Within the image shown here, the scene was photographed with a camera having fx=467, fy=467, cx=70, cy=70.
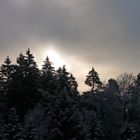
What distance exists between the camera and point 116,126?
88188 millimetres

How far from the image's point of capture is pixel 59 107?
185 ft

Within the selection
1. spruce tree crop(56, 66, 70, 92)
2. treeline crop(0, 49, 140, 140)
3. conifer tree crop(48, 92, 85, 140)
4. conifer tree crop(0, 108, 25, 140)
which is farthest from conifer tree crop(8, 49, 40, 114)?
conifer tree crop(48, 92, 85, 140)

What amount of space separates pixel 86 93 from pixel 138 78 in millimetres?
23045

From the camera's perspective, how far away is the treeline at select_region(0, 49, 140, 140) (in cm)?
5653

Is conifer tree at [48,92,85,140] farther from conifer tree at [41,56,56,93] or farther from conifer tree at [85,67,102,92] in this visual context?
conifer tree at [85,67,102,92]

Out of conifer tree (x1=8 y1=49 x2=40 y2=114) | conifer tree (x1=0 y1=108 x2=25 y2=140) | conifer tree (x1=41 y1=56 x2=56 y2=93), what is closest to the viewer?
conifer tree (x1=0 y1=108 x2=25 y2=140)

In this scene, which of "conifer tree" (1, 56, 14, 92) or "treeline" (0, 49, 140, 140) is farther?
"conifer tree" (1, 56, 14, 92)

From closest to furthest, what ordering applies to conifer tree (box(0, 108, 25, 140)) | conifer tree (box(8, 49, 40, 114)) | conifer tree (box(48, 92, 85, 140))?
1. conifer tree (box(48, 92, 85, 140))
2. conifer tree (box(0, 108, 25, 140))
3. conifer tree (box(8, 49, 40, 114))

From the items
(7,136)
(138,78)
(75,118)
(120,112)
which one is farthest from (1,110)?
(138,78)

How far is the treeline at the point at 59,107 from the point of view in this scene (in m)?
56.5

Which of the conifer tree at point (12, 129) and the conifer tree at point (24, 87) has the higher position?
the conifer tree at point (24, 87)

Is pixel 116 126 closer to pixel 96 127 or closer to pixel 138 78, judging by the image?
pixel 96 127

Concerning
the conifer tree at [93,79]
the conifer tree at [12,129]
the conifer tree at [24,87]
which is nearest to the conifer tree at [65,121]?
the conifer tree at [12,129]

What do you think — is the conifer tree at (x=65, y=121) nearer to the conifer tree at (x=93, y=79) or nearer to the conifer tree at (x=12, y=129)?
the conifer tree at (x=12, y=129)
